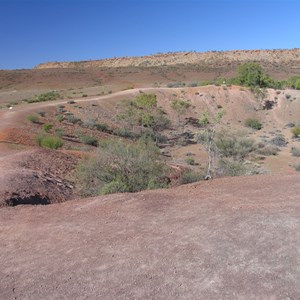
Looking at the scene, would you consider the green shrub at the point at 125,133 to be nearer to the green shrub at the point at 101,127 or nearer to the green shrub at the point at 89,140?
the green shrub at the point at 101,127

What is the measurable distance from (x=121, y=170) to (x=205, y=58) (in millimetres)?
108869

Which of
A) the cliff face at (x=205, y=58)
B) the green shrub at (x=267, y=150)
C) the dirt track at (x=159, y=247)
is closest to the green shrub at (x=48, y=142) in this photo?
the dirt track at (x=159, y=247)

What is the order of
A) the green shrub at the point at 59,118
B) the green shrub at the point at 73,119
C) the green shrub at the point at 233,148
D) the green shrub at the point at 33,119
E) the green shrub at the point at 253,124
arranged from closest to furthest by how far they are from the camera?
the green shrub at the point at 233,148
the green shrub at the point at 33,119
the green shrub at the point at 59,118
the green shrub at the point at 73,119
the green shrub at the point at 253,124

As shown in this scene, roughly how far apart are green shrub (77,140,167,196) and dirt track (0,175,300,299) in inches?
173

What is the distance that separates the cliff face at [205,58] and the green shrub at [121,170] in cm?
9465

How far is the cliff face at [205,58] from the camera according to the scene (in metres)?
116

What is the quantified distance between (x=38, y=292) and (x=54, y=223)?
393 centimetres

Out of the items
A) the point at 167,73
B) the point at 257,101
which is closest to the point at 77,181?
the point at 257,101

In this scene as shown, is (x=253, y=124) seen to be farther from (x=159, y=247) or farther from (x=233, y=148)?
(x=159, y=247)

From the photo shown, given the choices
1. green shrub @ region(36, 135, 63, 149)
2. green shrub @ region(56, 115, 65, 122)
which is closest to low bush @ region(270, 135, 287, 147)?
green shrub @ region(56, 115, 65, 122)

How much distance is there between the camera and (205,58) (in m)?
123

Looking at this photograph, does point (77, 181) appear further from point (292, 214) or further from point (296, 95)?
point (296, 95)

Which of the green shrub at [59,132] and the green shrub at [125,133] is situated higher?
the green shrub at [59,132]

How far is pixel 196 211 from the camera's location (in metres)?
11.8
